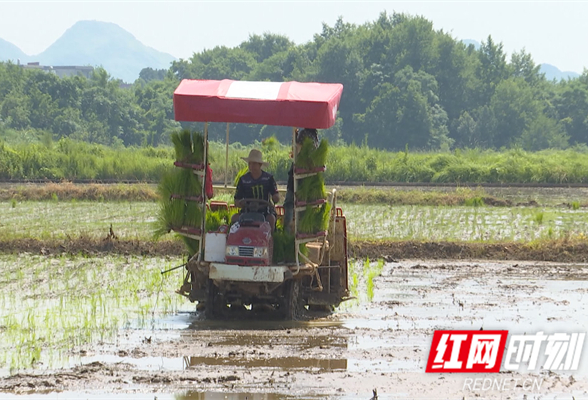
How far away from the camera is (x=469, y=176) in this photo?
32.1m

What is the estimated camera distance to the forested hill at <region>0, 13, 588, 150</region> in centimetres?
5819

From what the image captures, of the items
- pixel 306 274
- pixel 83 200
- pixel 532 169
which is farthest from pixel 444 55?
pixel 306 274

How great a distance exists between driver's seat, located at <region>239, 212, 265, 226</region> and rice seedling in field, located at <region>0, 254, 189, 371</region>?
1584 millimetres

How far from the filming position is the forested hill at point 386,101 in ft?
191

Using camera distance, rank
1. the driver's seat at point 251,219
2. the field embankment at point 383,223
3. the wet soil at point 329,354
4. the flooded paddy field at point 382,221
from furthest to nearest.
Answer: the flooded paddy field at point 382,221
the field embankment at point 383,223
the driver's seat at point 251,219
the wet soil at point 329,354

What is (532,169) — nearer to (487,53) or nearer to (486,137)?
(486,137)

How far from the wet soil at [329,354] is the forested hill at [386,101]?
1590 inches

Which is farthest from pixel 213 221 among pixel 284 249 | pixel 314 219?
pixel 314 219

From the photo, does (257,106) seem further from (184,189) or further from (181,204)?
(181,204)

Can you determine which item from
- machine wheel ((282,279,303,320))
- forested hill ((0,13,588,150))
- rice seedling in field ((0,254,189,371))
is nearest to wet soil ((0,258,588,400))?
machine wheel ((282,279,303,320))

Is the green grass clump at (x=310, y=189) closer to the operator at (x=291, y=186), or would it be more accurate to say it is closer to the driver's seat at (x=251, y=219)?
the operator at (x=291, y=186)

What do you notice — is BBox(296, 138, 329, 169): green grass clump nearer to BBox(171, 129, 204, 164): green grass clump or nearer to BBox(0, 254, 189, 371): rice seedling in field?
BBox(171, 129, 204, 164): green grass clump

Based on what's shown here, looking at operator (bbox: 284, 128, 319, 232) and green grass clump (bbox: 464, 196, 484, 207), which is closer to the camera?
operator (bbox: 284, 128, 319, 232)

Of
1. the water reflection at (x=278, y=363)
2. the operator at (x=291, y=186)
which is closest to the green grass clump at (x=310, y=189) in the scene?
the operator at (x=291, y=186)
